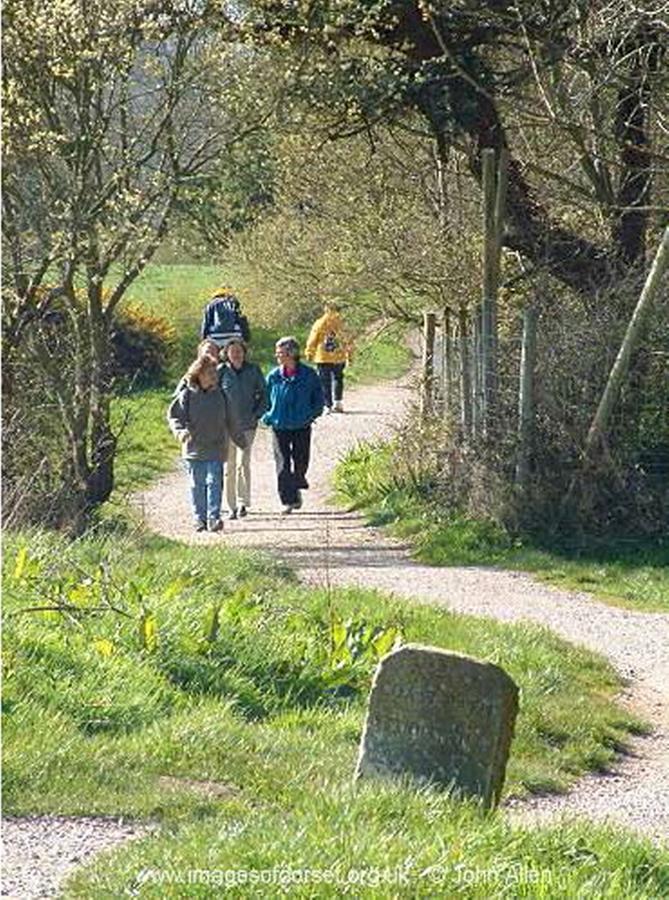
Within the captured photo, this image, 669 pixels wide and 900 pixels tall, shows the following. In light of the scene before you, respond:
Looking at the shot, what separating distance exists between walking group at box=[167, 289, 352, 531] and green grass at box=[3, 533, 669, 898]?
186 inches

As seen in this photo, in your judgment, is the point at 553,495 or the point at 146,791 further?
the point at 553,495

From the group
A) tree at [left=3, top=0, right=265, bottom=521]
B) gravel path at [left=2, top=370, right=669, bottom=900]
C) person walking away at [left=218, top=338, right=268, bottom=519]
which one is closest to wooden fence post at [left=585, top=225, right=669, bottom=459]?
gravel path at [left=2, top=370, right=669, bottom=900]

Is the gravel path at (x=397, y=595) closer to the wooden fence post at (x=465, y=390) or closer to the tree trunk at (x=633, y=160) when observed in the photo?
the wooden fence post at (x=465, y=390)

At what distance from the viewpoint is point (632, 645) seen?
13133mm

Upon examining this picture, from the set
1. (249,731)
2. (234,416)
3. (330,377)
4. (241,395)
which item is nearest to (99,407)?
(234,416)

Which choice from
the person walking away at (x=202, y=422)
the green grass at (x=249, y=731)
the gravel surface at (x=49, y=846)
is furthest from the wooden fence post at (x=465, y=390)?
the gravel surface at (x=49, y=846)

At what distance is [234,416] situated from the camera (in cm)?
1895

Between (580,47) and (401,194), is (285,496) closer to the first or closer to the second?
(401,194)

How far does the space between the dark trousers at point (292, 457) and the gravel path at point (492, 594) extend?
351 millimetres

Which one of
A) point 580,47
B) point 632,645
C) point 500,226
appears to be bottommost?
point 632,645

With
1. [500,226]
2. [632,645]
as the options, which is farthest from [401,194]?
[632,645]

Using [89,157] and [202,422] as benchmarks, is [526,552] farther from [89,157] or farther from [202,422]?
[89,157]

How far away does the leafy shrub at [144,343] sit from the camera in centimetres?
3344

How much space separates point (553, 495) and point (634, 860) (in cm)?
1064
